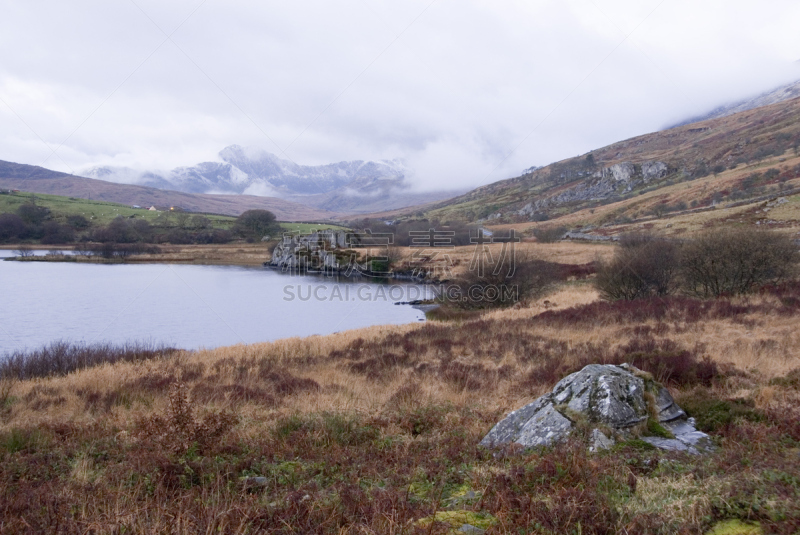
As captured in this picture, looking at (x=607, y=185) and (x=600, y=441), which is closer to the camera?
(x=600, y=441)

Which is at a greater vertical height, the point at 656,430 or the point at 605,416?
the point at 605,416

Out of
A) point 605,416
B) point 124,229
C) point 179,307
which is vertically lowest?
point 179,307

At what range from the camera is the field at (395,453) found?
3746 mm

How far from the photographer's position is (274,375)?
12.5m

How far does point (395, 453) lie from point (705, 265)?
774 inches

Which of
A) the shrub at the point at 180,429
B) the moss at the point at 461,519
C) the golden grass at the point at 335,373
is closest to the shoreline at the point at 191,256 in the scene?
the golden grass at the point at 335,373

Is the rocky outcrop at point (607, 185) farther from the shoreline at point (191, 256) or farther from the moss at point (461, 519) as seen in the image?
the moss at point (461, 519)

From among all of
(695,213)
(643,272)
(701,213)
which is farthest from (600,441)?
(695,213)

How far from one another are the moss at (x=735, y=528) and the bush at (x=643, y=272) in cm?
2118

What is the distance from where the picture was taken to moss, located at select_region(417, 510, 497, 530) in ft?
12.3

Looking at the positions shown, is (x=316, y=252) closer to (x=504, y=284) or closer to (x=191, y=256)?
(x=191, y=256)

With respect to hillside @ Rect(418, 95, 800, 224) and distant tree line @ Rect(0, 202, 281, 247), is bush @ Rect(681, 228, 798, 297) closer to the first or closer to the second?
hillside @ Rect(418, 95, 800, 224)

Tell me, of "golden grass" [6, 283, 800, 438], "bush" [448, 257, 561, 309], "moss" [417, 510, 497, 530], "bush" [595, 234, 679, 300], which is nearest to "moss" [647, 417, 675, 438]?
"golden grass" [6, 283, 800, 438]

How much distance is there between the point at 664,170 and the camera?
126625mm
